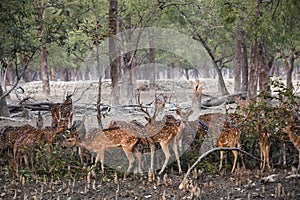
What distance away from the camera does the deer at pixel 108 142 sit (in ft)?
17.2

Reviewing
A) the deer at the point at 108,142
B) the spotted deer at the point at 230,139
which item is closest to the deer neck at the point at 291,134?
the spotted deer at the point at 230,139

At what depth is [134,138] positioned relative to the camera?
17.2 ft

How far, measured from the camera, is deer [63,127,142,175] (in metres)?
5.25

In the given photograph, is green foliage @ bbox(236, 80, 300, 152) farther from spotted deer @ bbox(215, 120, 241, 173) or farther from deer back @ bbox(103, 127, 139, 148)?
deer back @ bbox(103, 127, 139, 148)

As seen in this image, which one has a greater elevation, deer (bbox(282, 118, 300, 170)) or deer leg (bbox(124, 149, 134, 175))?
deer (bbox(282, 118, 300, 170))

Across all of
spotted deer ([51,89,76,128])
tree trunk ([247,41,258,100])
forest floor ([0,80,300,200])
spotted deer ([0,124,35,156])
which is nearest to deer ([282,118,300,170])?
forest floor ([0,80,300,200])

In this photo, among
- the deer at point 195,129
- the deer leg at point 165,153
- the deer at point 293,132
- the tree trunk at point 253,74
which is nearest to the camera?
the deer at point 293,132

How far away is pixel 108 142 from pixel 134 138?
34cm

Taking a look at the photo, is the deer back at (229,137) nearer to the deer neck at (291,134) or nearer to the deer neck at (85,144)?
the deer neck at (291,134)

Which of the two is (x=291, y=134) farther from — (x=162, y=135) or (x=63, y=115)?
(x=63, y=115)

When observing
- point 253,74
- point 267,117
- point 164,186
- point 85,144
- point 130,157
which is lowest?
point 164,186

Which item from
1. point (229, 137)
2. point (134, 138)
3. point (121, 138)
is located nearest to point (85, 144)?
point (121, 138)

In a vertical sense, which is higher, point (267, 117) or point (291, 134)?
point (267, 117)

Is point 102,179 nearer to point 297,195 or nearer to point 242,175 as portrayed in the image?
point 242,175
